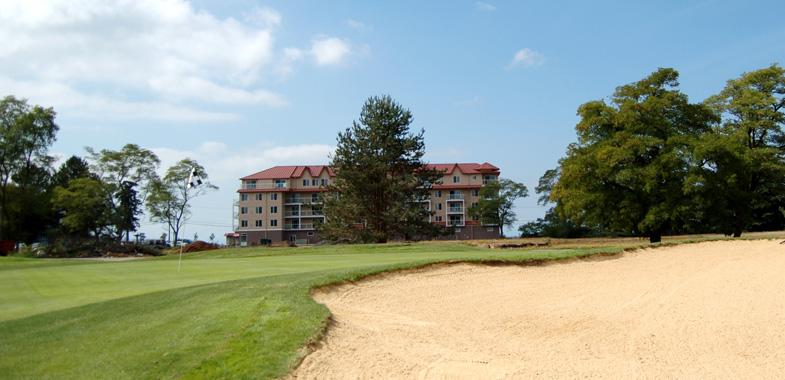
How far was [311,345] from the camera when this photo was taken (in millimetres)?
8156

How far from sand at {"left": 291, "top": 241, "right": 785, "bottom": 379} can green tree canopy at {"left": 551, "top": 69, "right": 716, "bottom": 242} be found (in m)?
19.9

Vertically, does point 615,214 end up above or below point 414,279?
above

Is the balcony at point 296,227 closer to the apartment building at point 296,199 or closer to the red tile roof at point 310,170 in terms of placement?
the apartment building at point 296,199

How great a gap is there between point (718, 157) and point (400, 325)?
1357 inches

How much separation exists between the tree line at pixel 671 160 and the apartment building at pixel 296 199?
68392 mm

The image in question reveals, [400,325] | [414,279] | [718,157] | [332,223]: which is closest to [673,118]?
[718,157]

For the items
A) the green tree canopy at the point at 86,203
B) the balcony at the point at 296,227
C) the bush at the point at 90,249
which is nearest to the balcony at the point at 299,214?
the balcony at the point at 296,227

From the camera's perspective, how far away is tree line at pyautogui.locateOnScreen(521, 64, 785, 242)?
37281 millimetres

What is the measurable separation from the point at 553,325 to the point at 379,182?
1672 inches

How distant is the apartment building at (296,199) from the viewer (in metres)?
113

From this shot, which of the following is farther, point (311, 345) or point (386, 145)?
point (386, 145)

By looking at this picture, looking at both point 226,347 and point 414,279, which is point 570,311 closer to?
point 414,279

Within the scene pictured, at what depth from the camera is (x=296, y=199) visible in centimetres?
11544

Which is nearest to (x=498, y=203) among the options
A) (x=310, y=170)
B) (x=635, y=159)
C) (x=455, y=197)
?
(x=455, y=197)
